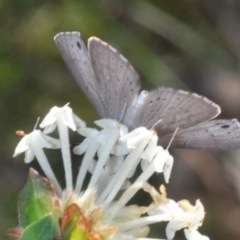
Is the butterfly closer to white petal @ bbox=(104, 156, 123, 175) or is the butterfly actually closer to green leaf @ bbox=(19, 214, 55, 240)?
white petal @ bbox=(104, 156, 123, 175)

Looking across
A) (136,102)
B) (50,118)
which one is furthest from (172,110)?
(50,118)

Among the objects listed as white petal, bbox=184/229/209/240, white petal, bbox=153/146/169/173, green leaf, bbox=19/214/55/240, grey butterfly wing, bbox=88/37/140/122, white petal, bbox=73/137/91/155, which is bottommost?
white petal, bbox=184/229/209/240

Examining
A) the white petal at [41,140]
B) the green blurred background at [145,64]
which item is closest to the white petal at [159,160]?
the white petal at [41,140]

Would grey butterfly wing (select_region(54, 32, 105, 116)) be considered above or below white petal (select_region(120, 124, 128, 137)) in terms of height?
above

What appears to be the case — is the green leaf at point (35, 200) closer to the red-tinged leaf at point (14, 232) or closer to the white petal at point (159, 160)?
the red-tinged leaf at point (14, 232)

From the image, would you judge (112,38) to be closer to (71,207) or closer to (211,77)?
(211,77)

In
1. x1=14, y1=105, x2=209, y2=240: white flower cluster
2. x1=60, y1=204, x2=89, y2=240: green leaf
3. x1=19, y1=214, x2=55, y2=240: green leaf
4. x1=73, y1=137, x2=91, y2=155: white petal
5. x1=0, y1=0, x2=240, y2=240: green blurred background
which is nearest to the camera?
x1=19, y1=214, x2=55, y2=240: green leaf

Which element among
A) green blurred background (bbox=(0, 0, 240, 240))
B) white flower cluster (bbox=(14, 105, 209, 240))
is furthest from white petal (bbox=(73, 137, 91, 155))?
green blurred background (bbox=(0, 0, 240, 240))

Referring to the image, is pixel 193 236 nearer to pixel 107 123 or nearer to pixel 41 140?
pixel 107 123
